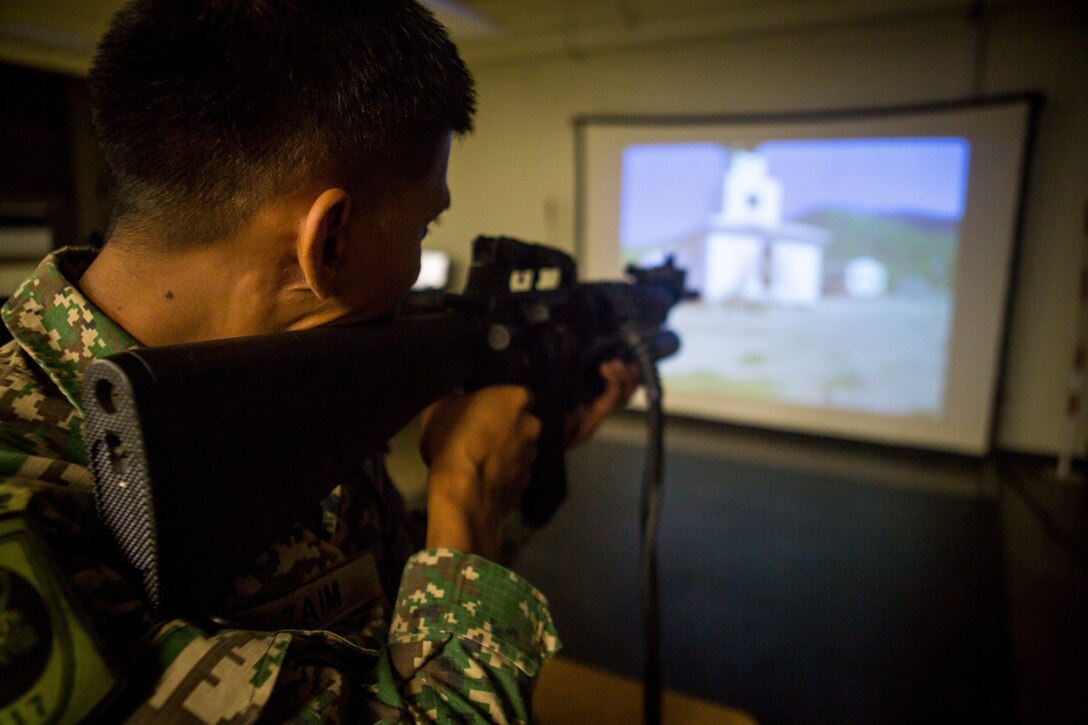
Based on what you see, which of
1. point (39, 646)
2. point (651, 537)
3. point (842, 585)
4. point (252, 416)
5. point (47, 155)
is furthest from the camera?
point (47, 155)

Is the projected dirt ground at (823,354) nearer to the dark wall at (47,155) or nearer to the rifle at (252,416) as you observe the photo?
the rifle at (252,416)

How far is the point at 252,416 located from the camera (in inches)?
17.5

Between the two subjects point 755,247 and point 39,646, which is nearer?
point 39,646

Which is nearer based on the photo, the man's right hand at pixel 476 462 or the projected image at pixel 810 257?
the man's right hand at pixel 476 462

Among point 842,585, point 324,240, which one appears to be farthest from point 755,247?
point 324,240

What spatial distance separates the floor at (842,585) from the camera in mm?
1759

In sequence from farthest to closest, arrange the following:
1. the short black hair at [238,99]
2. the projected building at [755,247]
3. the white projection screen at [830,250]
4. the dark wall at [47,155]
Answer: the dark wall at [47,155] < the projected building at [755,247] < the white projection screen at [830,250] < the short black hair at [238,99]

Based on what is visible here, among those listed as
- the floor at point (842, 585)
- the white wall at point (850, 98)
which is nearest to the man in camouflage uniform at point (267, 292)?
the floor at point (842, 585)

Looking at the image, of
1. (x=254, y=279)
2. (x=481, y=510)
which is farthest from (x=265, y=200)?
(x=481, y=510)

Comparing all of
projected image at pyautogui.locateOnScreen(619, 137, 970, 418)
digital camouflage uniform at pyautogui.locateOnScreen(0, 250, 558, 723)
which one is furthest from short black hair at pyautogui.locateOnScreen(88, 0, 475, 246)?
projected image at pyautogui.locateOnScreen(619, 137, 970, 418)

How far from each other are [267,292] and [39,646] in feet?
0.99

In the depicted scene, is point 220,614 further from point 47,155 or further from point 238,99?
point 47,155

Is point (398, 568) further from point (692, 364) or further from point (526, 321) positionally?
point (692, 364)

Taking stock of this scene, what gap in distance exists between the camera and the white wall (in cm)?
324
